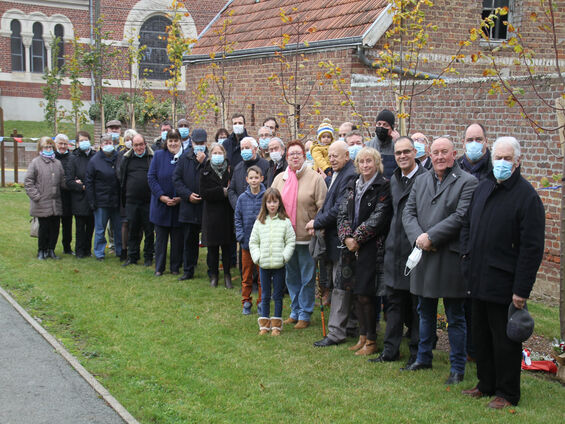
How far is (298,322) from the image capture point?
8.51 meters

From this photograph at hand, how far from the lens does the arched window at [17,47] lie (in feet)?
126

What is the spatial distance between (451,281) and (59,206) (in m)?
8.07

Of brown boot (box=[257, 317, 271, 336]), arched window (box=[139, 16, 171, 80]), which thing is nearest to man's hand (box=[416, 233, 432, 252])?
brown boot (box=[257, 317, 271, 336])

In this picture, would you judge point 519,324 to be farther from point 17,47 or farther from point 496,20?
point 17,47

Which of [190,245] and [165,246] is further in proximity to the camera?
[165,246]

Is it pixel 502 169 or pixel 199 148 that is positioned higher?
pixel 199 148

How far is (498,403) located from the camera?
19.1 ft

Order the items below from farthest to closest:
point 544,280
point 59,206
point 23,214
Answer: point 23,214
point 59,206
point 544,280

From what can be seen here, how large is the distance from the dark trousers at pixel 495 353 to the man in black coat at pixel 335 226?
189cm

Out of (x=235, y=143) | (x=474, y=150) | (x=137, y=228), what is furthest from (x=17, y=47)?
(x=474, y=150)

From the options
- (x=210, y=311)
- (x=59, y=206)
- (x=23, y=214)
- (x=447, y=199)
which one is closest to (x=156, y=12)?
(x=23, y=214)

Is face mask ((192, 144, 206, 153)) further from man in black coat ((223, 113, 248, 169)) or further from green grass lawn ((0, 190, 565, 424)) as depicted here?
green grass lawn ((0, 190, 565, 424))

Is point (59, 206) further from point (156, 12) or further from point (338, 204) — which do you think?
point (156, 12)

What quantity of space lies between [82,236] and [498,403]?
8706 mm
